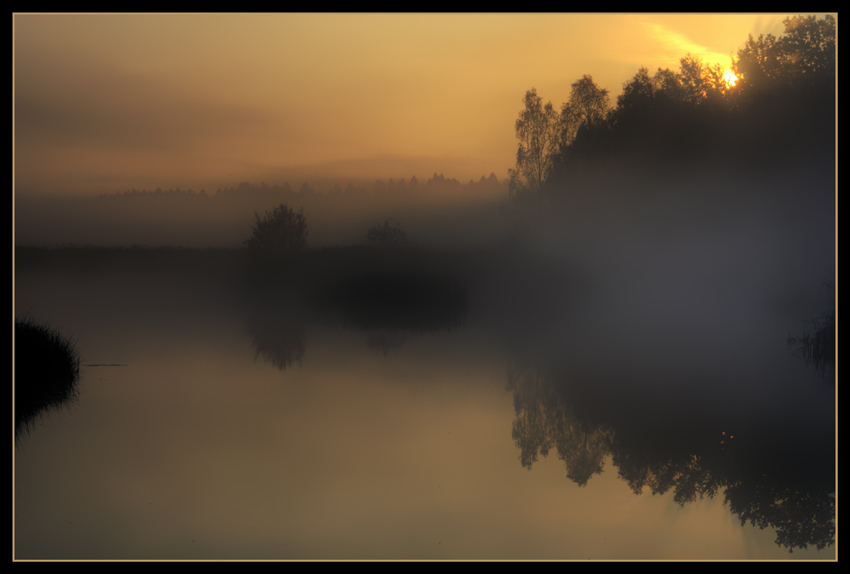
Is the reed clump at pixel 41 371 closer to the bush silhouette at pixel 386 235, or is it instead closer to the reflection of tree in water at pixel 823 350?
the reflection of tree in water at pixel 823 350

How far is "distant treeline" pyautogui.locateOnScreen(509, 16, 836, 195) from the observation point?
1944cm

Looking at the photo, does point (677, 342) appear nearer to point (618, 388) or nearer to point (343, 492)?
point (618, 388)

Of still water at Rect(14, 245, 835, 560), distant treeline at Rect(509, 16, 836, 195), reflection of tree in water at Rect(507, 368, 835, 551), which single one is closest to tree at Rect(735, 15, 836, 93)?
distant treeline at Rect(509, 16, 836, 195)

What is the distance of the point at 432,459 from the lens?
592 centimetres

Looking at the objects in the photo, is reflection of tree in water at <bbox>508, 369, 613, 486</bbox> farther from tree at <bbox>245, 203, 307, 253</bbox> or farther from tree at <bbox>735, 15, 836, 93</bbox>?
tree at <bbox>245, 203, 307, 253</bbox>

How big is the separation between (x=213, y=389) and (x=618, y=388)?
18.6 feet

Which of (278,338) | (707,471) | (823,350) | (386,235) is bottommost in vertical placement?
(707,471)

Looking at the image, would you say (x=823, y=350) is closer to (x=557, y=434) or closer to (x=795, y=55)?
(x=557, y=434)

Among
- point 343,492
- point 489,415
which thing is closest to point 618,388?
point 489,415

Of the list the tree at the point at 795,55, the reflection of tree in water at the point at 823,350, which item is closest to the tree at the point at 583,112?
the tree at the point at 795,55

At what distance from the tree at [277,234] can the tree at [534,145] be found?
50.3 ft

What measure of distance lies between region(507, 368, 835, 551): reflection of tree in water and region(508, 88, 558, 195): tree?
1964cm

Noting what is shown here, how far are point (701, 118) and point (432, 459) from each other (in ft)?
67.3

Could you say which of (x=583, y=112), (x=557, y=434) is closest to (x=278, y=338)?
(x=557, y=434)
